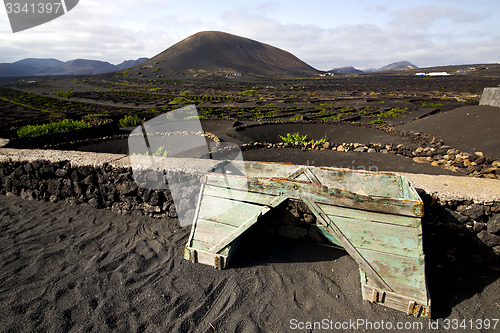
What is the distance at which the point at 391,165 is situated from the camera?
8062 millimetres

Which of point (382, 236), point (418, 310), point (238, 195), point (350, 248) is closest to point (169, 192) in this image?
point (238, 195)

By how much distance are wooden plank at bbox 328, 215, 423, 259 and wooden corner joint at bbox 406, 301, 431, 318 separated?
0.48 metres

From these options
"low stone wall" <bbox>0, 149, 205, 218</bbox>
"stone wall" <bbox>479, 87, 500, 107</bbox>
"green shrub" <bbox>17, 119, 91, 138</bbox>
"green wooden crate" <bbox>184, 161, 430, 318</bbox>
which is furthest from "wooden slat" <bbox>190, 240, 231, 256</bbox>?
"stone wall" <bbox>479, 87, 500, 107</bbox>

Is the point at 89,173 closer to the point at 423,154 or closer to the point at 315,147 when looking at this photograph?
the point at 315,147

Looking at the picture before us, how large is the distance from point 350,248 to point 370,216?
412 mm

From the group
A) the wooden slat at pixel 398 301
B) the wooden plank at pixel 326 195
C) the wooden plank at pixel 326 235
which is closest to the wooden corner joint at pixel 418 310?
the wooden slat at pixel 398 301

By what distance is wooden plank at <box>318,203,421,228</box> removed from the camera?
271cm

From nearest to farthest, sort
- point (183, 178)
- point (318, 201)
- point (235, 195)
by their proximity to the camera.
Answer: point (318, 201) → point (235, 195) → point (183, 178)

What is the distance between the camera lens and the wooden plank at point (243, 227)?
3.19 metres

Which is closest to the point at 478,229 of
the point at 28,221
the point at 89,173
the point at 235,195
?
the point at 235,195

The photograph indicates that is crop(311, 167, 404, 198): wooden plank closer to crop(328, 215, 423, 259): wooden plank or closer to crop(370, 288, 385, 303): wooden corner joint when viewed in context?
crop(328, 215, 423, 259): wooden plank

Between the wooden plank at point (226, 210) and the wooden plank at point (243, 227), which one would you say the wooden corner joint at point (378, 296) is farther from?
the wooden plank at point (226, 210)

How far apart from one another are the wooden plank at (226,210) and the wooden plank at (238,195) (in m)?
0.05

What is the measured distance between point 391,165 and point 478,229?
519 centimetres
